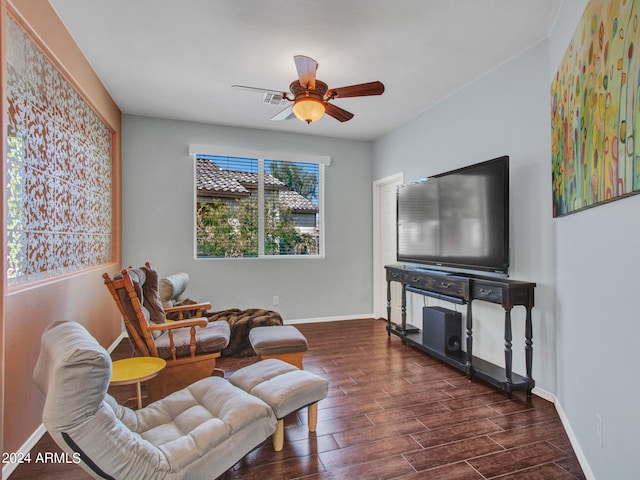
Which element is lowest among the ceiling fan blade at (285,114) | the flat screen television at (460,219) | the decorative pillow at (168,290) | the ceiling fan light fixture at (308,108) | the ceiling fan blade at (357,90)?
the decorative pillow at (168,290)

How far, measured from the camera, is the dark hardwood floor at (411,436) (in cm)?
188

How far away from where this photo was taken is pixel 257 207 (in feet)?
16.5

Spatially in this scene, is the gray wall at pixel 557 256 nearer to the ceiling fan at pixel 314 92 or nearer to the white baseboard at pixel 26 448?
the ceiling fan at pixel 314 92

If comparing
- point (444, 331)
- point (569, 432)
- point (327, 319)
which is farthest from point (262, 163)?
point (569, 432)

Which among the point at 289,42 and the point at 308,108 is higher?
the point at 289,42

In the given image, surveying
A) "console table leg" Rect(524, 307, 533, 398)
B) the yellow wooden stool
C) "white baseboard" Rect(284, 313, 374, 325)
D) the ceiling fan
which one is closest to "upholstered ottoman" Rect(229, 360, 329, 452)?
the yellow wooden stool

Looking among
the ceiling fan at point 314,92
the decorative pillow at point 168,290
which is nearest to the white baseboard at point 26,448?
the decorative pillow at point 168,290

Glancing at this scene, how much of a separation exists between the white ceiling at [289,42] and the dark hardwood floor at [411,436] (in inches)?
111

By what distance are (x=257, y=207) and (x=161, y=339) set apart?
2.62 metres

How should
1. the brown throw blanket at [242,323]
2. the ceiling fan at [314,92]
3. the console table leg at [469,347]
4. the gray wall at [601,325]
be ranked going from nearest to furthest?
1. the gray wall at [601,325]
2. the ceiling fan at [314,92]
3. the console table leg at [469,347]
4. the brown throw blanket at [242,323]

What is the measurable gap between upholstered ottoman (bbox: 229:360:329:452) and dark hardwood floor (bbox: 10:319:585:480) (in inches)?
6.7

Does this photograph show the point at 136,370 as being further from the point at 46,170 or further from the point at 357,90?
the point at 357,90

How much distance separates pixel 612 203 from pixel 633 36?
25.8 inches

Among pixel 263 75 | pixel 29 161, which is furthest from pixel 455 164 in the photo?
pixel 29 161
